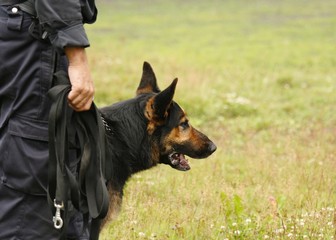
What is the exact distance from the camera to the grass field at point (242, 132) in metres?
4.86

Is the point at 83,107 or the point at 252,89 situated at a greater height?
the point at 83,107

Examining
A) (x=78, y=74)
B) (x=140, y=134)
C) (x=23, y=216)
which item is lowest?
(x=23, y=216)

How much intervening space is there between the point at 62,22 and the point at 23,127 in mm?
598

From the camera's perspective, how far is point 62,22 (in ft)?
9.16

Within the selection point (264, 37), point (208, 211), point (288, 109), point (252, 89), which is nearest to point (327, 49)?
point (264, 37)

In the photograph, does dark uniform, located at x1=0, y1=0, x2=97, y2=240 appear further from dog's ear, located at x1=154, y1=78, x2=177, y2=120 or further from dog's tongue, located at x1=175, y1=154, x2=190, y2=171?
dog's tongue, located at x1=175, y1=154, x2=190, y2=171

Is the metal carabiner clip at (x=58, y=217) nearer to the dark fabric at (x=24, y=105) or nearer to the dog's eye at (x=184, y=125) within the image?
the dark fabric at (x=24, y=105)

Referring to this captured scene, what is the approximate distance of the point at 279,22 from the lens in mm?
32219

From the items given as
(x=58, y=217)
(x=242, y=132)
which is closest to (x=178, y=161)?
(x=58, y=217)

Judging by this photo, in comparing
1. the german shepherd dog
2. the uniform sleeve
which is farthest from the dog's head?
the uniform sleeve

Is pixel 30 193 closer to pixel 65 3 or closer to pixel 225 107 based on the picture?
pixel 65 3

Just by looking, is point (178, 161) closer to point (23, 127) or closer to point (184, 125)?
point (184, 125)

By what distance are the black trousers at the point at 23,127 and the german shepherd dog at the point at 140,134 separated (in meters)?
0.60

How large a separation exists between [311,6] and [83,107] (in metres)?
39.8
